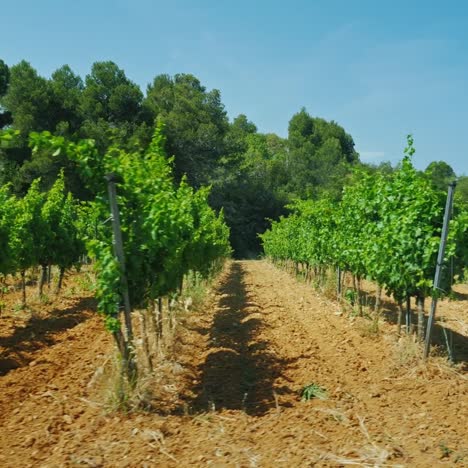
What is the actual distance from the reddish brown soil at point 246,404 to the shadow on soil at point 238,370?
3 cm

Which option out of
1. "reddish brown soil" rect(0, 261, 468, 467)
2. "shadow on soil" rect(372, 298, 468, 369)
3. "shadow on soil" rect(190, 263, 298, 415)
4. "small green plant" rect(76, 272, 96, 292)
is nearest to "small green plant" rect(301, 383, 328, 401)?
"reddish brown soil" rect(0, 261, 468, 467)

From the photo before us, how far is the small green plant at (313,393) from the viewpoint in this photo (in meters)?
5.51

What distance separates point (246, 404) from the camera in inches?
214

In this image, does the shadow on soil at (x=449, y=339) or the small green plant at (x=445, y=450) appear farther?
the shadow on soil at (x=449, y=339)

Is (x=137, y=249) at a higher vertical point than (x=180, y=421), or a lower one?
higher

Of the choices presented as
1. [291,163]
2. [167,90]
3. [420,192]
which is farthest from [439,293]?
[291,163]

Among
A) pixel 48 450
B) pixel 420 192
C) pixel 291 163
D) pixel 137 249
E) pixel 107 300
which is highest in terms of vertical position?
pixel 291 163

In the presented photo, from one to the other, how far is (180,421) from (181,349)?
2.65 m

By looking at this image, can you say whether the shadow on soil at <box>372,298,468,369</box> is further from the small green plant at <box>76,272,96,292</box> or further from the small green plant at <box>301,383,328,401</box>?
the small green plant at <box>76,272,96,292</box>

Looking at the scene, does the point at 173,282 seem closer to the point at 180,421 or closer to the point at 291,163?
the point at 180,421

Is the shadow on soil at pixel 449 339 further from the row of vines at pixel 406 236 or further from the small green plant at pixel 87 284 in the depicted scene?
A: the small green plant at pixel 87 284

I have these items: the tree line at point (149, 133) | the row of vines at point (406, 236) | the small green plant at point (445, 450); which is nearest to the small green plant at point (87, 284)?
the small green plant at point (445, 450)

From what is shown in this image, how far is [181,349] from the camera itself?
7566mm

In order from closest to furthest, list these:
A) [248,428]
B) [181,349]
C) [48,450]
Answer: [48,450]
[248,428]
[181,349]
